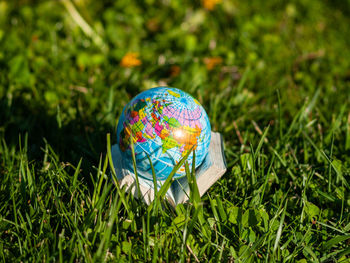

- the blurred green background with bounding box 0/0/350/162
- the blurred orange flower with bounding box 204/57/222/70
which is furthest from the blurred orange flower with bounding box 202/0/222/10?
the blurred orange flower with bounding box 204/57/222/70

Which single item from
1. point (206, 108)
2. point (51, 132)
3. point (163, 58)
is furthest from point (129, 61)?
point (51, 132)

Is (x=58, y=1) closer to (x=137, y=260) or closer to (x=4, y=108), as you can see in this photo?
(x=4, y=108)

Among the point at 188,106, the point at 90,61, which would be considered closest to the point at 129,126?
the point at 188,106

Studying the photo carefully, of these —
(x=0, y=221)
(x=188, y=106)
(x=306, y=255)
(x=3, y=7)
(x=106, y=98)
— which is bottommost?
(x=306, y=255)

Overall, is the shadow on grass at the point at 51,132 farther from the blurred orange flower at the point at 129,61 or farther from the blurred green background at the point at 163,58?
the blurred orange flower at the point at 129,61

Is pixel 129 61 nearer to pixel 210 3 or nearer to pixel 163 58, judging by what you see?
pixel 163 58

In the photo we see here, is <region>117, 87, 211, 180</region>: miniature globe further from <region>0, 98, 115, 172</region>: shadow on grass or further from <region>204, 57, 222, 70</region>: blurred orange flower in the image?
<region>204, 57, 222, 70</region>: blurred orange flower
